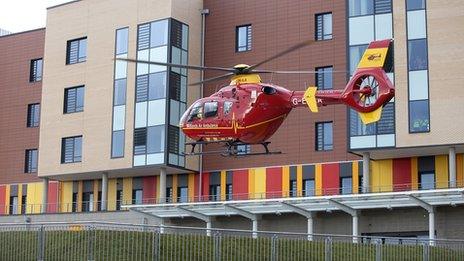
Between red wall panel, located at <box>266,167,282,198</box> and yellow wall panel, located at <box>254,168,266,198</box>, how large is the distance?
0.80 feet

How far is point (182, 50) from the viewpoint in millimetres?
55688

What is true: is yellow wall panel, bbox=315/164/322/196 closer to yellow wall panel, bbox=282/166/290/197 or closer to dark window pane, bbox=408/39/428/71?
yellow wall panel, bbox=282/166/290/197

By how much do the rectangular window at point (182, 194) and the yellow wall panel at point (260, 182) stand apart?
5.37 m

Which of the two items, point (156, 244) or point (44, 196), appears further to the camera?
point (44, 196)

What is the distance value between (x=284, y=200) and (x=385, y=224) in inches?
224

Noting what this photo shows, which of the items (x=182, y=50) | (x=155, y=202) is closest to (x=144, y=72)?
(x=182, y=50)

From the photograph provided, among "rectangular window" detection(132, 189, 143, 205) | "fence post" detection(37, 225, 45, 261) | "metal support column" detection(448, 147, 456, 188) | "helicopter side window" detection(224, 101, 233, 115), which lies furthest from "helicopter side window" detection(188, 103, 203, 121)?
"rectangular window" detection(132, 189, 143, 205)

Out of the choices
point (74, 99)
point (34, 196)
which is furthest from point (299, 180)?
point (34, 196)

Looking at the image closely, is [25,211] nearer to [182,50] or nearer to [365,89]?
[182,50]

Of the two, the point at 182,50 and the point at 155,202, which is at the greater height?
the point at 182,50

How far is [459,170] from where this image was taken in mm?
46969

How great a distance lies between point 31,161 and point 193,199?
48.4 feet

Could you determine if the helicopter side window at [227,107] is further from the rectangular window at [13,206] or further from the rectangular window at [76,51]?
the rectangular window at [13,206]

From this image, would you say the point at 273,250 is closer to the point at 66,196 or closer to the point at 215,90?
the point at 215,90
